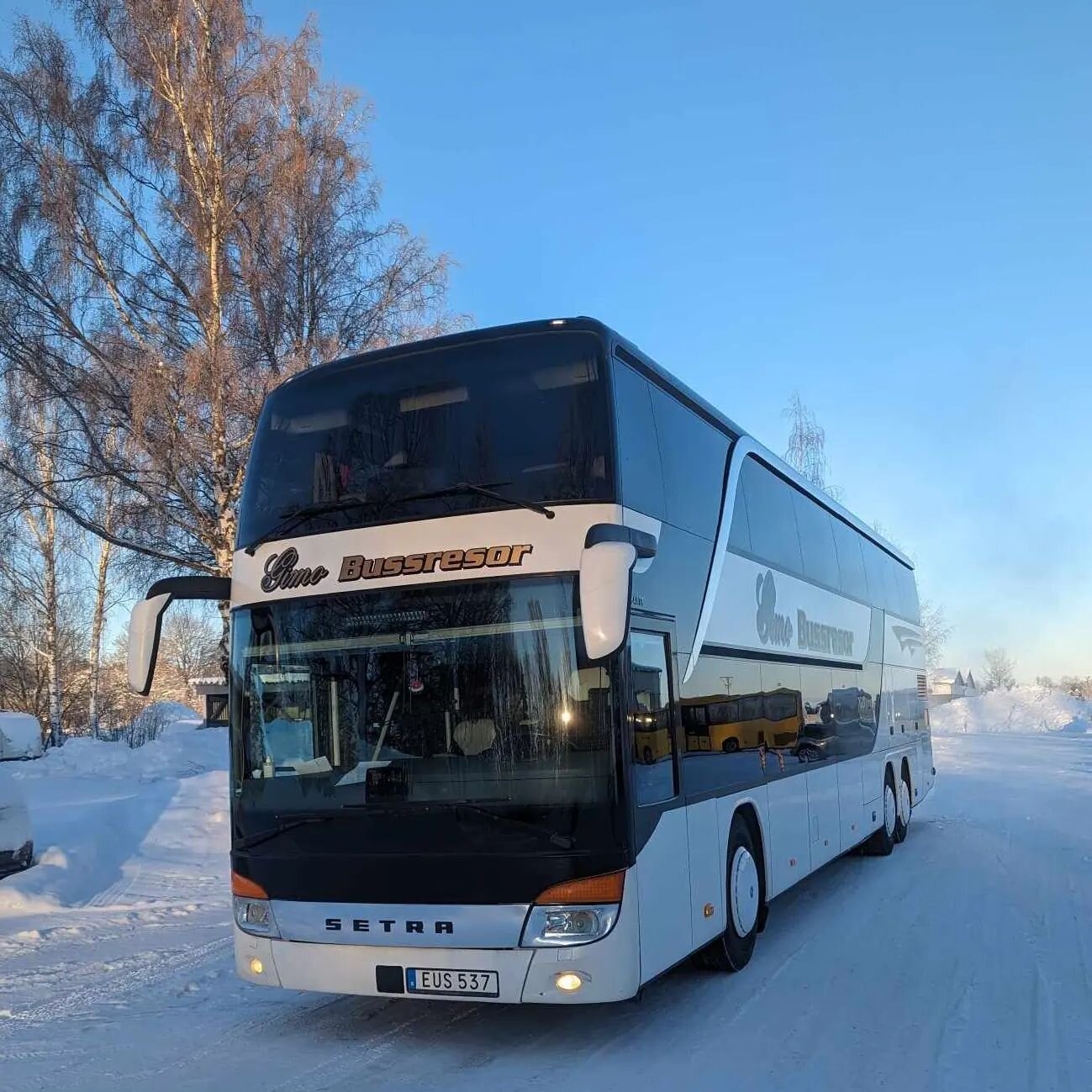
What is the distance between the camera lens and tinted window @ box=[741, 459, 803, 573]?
8672 millimetres

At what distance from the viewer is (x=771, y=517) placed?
9172 mm

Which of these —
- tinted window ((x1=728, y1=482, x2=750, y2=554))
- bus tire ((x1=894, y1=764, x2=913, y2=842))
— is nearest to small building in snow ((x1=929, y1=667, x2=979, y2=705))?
bus tire ((x1=894, y1=764, x2=913, y2=842))

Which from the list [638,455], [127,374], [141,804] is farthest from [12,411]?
[638,455]

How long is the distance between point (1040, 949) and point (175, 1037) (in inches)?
228

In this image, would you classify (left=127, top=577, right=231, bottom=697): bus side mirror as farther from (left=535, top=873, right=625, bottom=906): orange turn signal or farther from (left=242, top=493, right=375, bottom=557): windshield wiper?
(left=535, top=873, right=625, bottom=906): orange turn signal

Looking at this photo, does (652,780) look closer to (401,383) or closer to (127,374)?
(401,383)

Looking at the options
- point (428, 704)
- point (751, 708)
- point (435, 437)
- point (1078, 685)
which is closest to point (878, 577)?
point (751, 708)

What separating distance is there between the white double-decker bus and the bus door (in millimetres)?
23

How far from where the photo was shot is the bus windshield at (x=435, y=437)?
592 centimetres

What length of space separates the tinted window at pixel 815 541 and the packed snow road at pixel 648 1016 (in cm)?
310

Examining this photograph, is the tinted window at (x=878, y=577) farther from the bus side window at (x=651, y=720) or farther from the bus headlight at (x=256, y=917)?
the bus headlight at (x=256, y=917)

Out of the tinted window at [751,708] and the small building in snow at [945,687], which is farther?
the small building in snow at [945,687]

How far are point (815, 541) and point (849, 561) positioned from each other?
1.69m

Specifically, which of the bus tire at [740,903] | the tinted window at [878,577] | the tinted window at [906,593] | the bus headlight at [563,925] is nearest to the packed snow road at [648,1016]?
the bus tire at [740,903]
